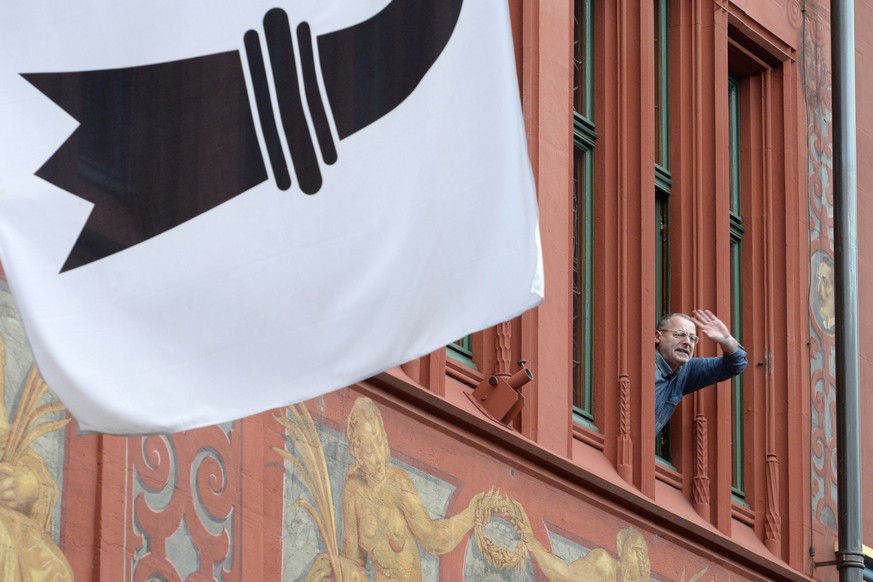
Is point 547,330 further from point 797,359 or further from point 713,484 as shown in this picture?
point 797,359

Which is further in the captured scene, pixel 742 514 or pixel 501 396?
pixel 742 514

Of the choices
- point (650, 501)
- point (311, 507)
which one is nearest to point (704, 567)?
point (650, 501)

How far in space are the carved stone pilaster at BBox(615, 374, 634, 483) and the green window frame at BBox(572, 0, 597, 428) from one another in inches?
6.7

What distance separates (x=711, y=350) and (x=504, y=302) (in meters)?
9.06

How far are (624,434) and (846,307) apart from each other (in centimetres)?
185

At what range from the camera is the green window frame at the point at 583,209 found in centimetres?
1328

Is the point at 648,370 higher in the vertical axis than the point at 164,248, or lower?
higher

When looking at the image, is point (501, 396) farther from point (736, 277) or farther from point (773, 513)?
point (736, 277)

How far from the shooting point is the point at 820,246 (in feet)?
50.0

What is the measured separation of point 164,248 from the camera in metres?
5.46

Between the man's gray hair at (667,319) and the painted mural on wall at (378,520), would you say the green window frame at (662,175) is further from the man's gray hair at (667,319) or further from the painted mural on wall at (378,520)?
the painted mural on wall at (378,520)

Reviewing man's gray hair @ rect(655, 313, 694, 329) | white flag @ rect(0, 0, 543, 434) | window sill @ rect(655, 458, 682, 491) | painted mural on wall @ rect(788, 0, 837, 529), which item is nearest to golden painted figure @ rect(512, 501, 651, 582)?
window sill @ rect(655, 458, 682, 491)

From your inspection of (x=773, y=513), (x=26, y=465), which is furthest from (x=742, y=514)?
(x=26, y=465)

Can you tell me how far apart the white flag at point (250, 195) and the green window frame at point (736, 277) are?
9036mm
